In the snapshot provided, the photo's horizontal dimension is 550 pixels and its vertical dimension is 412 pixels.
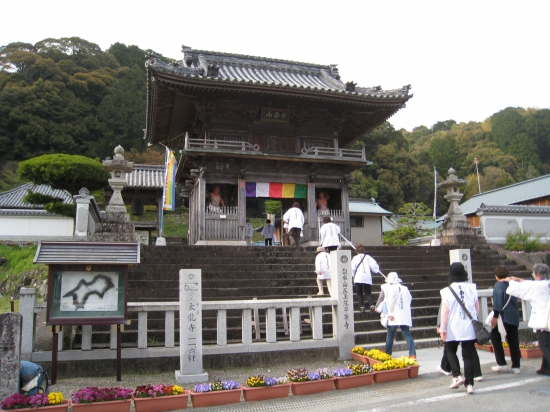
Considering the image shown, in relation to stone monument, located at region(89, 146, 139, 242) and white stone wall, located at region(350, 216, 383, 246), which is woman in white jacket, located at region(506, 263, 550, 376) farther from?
white stone wall, located at region(350, 216, 383, 246)

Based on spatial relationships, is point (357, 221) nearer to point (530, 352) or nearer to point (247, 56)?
point (247, 56)

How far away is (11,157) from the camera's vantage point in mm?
41812

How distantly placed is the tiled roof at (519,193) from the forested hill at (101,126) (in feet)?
40.2

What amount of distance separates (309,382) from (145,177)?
24.3 meters

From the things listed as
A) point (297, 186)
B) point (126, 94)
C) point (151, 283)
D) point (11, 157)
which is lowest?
point (151, 283)

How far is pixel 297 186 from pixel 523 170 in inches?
2204

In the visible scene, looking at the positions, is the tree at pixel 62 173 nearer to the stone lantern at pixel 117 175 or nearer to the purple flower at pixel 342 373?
the stone lantern at pixel 117 175

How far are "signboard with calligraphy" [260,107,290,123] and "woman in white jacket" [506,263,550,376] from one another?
42.2ft

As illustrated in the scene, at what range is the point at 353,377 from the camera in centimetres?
630

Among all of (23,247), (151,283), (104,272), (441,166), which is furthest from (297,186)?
(441,166)

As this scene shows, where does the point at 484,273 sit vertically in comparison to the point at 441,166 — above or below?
below

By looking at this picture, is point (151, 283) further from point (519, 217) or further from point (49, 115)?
point (49, 115)

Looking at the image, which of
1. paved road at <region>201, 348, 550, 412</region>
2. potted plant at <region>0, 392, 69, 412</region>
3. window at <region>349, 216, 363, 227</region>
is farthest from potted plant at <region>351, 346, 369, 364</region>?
window at <region>349, 216, 363, 227</region>

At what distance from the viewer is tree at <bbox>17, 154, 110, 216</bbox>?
49.0 ft
